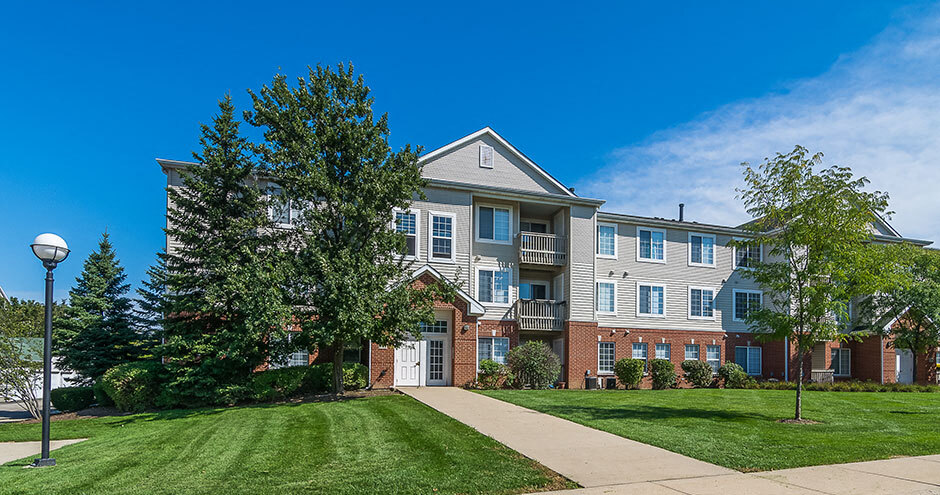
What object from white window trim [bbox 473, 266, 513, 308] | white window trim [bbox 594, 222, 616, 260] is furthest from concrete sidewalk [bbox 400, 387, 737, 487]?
white window trim [bbox 594, 222, 616, 260]

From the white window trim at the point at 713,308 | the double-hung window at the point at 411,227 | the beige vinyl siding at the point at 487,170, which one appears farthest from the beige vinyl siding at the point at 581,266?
the double-hung window at the point at 411,227

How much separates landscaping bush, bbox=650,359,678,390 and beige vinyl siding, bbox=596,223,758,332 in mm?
2473

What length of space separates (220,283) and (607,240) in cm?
1773

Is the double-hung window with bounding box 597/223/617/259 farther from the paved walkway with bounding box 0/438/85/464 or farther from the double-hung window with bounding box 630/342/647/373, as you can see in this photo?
the paved walkway with bounding box 0/438/85/464

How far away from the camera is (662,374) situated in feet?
89.5

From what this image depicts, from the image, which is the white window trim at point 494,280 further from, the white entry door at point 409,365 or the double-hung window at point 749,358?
the double-hung window at point 749,358

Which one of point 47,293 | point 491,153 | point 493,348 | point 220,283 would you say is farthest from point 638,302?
point 47,293

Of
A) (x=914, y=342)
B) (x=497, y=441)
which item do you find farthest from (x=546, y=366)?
(x=914, y=342)

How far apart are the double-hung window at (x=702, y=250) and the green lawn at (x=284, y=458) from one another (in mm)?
20240

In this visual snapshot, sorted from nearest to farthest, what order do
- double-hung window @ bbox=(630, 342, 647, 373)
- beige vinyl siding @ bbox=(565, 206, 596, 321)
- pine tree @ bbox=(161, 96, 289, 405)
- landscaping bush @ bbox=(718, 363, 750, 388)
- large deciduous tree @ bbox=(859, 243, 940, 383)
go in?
pine tree @ bbox=(161, 96, 289, 405) < beige vinyl siding @ bbox=(565, 206, 596, 321) < landscaping bush @ bbox=(718, 363, 750, 388) < double-hung window @ bbox=(630, 342, 647, 373) < large deciduous tree @ bbox=(859, 243, 940, 383)

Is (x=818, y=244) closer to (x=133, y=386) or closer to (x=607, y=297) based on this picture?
(x=607, y=297)

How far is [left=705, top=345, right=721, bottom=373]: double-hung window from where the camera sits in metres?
30.5

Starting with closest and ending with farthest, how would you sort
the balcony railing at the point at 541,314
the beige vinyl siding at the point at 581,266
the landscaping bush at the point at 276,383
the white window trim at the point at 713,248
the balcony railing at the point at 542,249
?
the landscaping bush at the point at 276,383 < the balcony railing at the point at 541,314 < the balcony railing at the point at 542,249 < the beige vinyl siding at the point at 581,266 < the white window trim at the point at 713,248

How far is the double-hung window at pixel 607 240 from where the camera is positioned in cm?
2908
